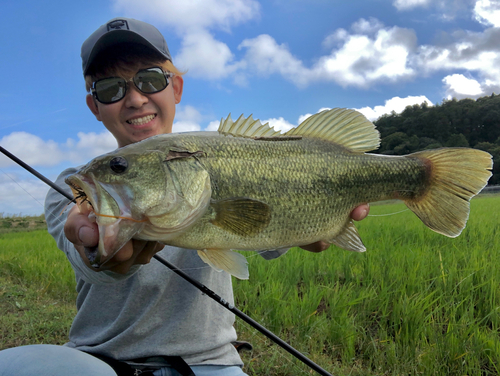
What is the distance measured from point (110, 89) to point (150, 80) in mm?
299

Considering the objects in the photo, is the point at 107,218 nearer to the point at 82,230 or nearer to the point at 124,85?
the point at 82,230

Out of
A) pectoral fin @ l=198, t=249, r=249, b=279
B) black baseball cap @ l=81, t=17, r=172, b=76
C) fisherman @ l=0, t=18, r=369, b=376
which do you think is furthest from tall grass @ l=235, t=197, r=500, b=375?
black baseball cap @ l=81, t=17, r=172, b=76

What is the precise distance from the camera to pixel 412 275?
3672mm

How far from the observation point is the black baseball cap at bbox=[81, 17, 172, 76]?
2.45 m

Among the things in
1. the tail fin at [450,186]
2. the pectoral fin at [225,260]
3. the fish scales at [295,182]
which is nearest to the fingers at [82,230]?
the fish scales at [295,182]

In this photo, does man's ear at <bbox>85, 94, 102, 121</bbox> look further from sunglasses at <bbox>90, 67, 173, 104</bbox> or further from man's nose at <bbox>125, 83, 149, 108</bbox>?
man's nose at <bbox>125, 83, 149, 108</bbox>

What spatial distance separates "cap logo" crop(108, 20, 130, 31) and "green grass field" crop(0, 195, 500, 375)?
9.11ft

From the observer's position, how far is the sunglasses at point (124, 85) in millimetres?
2451

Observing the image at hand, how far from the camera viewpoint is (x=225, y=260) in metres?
1.79

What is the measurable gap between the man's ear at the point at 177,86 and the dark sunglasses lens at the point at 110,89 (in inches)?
19.8

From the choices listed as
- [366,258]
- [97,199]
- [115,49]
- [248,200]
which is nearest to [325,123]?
[248,200]

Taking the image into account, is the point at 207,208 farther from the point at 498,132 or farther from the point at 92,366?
the point at 498,132

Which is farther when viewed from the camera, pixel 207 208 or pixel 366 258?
pixel 366 258

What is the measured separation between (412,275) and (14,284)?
21.7ft
